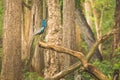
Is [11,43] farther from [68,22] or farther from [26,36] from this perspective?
[26,36]

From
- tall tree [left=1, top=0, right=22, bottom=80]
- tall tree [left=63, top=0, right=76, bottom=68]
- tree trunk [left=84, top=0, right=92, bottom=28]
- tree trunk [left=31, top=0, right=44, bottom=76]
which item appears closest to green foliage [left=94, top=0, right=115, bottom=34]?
tree trunk [left=84, top=0, right=92, bottom=28]

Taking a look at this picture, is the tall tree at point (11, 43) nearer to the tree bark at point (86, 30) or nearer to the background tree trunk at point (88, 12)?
the tree bark at point (86, 30)

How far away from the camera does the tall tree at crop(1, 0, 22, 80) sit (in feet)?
39.7

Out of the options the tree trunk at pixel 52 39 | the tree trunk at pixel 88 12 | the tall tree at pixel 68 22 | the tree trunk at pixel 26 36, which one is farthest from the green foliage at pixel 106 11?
the tree trunk at pixel 52 39

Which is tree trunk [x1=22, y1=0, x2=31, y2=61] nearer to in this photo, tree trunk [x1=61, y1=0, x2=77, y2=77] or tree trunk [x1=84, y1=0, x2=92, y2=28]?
tree trunk [x1=84, y1=0, x2=92, y2=28]

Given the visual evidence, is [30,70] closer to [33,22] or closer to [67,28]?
[33,22]

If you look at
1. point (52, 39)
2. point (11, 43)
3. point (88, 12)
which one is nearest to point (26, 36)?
point (88, 12)

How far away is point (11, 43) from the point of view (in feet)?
39.7

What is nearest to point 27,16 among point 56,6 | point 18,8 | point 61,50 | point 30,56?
point 30,56

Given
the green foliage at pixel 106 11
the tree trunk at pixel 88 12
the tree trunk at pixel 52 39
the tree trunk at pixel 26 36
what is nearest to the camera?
the tree trunk at pixel 52 39

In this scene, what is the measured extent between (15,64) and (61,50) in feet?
24.3

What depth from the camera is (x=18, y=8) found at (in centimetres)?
1241

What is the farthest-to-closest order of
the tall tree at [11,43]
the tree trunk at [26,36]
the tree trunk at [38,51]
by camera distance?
the tree trunk at [26,36]
the tree trunk at [38,51]
the tall tree at [11,43]

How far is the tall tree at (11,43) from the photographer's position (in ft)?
39.7
